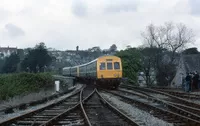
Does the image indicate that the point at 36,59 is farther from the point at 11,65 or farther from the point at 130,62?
the point at 130,62

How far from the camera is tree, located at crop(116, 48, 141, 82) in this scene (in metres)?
60.4

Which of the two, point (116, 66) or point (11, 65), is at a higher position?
point (11, 65)

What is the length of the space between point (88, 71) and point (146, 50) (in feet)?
114

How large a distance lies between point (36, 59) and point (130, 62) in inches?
898

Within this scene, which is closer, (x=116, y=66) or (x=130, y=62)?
(x=116, y=66)

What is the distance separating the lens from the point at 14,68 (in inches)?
3054

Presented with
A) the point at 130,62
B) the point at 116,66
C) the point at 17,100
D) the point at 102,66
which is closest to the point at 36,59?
the point at 130,62

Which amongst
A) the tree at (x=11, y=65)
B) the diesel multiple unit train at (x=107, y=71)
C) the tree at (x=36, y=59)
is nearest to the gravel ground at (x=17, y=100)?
the diesel multiple unit train at (x=107, y=71)

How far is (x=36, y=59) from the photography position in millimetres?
75938

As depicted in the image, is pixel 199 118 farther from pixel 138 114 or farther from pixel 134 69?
pixel 134 69

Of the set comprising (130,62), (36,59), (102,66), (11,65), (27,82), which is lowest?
(27,82)

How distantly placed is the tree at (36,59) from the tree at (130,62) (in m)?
19.4

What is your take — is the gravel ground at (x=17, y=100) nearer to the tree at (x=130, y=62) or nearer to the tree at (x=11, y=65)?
the tree at (x=130, y=62)

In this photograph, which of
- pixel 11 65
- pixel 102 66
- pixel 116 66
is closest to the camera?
pixel 102 66
